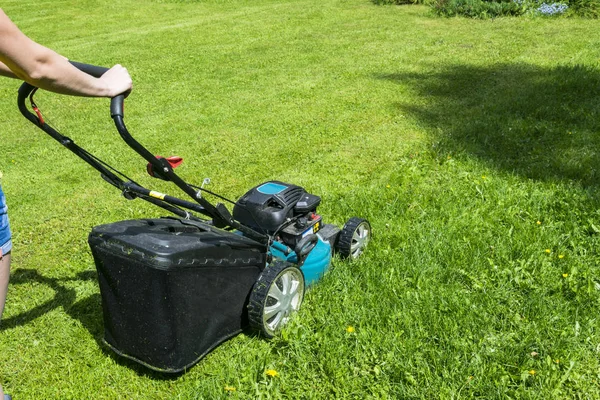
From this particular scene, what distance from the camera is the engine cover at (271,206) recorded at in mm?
2861

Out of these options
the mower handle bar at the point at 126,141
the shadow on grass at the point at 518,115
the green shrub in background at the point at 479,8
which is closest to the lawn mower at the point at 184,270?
the mower handle bar at the point at 126,141

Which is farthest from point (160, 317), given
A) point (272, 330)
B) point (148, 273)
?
point (272, 330)

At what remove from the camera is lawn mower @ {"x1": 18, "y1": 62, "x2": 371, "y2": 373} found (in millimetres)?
2262

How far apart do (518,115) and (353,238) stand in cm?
310

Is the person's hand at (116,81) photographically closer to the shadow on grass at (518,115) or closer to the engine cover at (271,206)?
the engine cover at (271,206)

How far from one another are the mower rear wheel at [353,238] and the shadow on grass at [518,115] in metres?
1.60

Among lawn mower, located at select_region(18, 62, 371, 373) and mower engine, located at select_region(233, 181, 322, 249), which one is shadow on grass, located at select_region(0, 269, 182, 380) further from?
mower engine, located at select_region(233, 181, 322, 249)

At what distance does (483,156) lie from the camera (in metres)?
4.70

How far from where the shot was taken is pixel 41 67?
1736 mm

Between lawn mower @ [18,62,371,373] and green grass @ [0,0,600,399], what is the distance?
0.16 metres

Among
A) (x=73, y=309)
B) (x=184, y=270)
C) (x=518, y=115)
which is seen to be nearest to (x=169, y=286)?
(x=184, y=270)

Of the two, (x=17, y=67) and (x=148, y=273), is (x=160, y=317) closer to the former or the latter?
(x=148, y=273)

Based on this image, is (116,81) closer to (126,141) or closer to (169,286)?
(126,141)

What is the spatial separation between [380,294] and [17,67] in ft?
6.38
